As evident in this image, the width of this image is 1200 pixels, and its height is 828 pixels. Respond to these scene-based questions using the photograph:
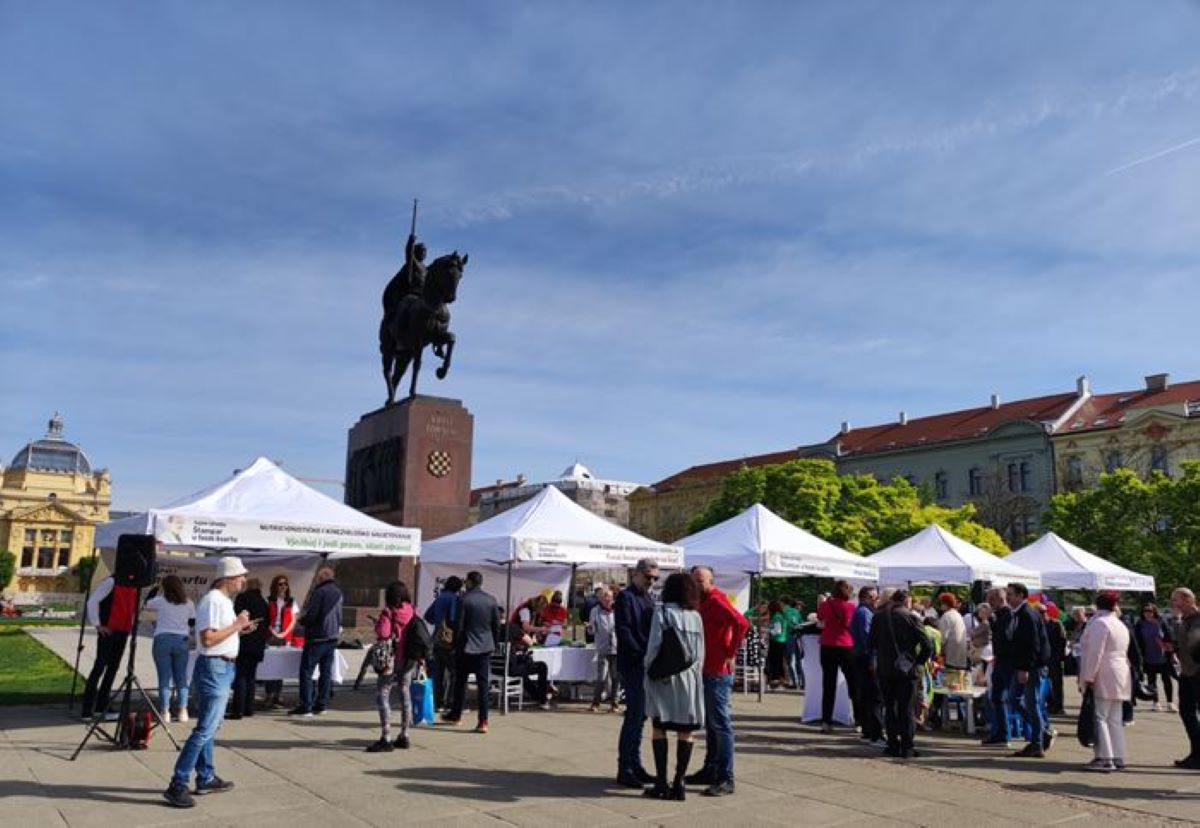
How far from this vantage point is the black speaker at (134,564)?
8438 mm

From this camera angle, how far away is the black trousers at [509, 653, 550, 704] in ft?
40.6

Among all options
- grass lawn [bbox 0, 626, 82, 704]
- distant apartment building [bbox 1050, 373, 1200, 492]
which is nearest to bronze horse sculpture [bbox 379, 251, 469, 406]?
grass lawn [bbox 0, 626, 82, 704]

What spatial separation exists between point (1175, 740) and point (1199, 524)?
33523 mm

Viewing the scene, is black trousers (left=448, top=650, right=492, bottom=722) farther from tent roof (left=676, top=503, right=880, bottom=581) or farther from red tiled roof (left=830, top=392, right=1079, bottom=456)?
red tiled roof (left=830, top=392, right=1079, bottom=456)

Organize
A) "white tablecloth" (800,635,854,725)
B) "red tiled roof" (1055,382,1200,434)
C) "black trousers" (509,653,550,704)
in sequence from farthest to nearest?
"red tiled roof" (1055,382,1200,434)
"black trousers" (509,653,550,704)
"white tablecloth" (800,635,854,725)

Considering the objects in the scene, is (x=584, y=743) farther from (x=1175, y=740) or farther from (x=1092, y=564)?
(x=1092, y=564)

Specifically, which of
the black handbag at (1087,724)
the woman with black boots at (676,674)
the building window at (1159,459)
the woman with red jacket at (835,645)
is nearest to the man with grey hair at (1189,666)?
the black handbag at (1087,724)

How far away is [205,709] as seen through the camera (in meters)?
6.56

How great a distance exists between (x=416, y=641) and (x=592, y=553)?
14.1 feet

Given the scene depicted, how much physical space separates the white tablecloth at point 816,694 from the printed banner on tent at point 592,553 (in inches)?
93.4

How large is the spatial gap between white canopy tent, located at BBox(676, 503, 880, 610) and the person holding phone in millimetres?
6769

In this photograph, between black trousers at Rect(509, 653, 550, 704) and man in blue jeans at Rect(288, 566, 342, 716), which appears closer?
man in blue jeans at Rect(288, 566, 342, 716)

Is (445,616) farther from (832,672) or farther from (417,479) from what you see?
(417,479)

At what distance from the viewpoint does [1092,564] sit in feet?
67.9
